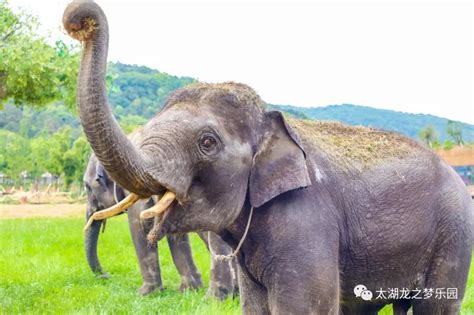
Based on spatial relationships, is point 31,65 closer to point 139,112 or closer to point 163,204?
point 163,204

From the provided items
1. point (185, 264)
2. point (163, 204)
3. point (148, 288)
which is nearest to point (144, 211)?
point (163, 204)

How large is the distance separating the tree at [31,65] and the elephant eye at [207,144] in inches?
214

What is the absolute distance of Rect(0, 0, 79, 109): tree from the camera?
327 inches

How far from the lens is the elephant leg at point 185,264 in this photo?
854 centimetres

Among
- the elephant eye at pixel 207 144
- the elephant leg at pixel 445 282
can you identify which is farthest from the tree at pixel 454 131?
the elephant eye at pixel 207 144

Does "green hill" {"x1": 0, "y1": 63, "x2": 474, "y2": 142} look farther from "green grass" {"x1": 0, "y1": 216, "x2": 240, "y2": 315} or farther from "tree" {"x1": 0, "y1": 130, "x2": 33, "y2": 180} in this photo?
"green grass" {"x1": 0, "y1": 216, "x2": 240, "y2": 315}

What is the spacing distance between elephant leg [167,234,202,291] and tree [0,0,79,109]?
96.1 inches

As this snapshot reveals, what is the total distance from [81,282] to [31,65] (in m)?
2.83

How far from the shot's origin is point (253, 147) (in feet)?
11.9

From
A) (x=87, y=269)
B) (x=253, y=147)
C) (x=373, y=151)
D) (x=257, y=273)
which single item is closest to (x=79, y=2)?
(x=253, y=147)

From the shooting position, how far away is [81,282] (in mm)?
9109

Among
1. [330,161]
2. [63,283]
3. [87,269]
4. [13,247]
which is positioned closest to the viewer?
[330,161]

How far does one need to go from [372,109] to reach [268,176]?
469 ft

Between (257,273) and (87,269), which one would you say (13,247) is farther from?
(257,273)
